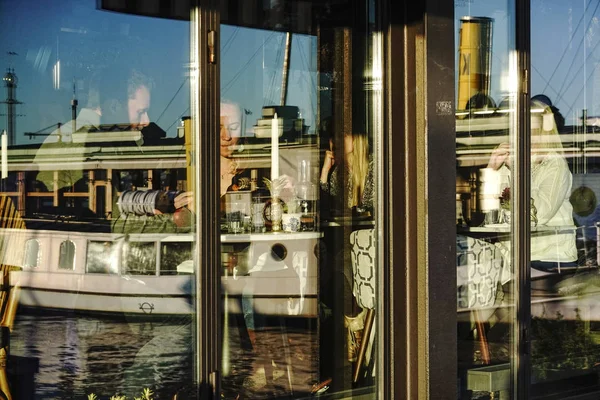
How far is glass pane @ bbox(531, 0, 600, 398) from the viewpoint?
14.0ft

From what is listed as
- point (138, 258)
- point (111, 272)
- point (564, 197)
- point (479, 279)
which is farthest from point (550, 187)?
point (111, 272)

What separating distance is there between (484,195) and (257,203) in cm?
105

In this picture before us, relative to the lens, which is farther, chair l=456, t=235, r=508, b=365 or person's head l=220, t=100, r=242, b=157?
chair l=456, t=235, r=508, b=365

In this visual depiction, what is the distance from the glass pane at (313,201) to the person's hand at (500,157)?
65 centimetres

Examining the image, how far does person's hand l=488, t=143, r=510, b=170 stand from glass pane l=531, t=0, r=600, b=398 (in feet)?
0.55

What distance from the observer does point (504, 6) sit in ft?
13.4

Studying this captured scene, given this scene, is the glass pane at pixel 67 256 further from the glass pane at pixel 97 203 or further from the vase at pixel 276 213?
the vase at pixel 276 213

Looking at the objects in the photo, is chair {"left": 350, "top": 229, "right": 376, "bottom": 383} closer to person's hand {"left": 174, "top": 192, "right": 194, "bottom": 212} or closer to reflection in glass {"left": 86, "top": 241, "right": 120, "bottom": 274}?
person's hand {"left": 174, "top": 192, "right": 194, "bottom": 212}

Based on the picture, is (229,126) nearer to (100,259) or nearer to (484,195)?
(100,259)

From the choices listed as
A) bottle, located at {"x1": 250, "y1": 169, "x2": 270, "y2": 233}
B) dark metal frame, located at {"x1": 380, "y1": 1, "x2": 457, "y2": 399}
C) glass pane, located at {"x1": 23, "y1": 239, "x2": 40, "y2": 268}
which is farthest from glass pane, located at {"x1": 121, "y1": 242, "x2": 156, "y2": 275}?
dark metal frame, located at {"x1": 380, "y1": 1, "x2": 457, "y2": 399}

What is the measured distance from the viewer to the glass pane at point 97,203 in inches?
127

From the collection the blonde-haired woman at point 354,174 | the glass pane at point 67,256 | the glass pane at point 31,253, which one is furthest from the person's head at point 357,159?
the glass pane at point 31,253

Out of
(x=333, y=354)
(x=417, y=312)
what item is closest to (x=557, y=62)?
(x=417, y=312)

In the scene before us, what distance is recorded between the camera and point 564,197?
4418 millimetres
